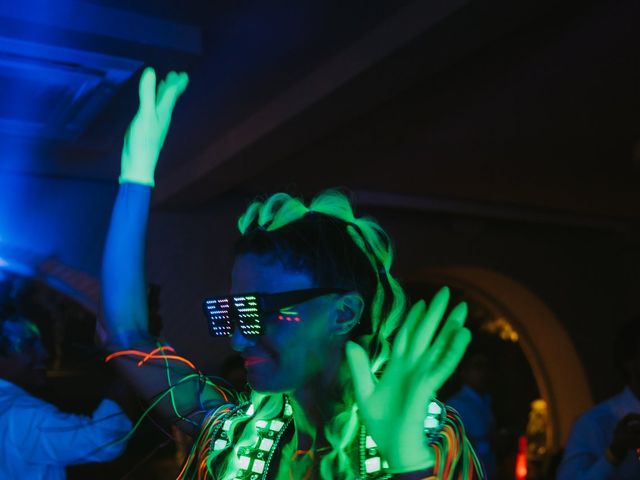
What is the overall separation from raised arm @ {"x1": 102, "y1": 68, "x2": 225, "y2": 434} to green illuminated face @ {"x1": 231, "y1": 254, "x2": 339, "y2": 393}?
285 mm

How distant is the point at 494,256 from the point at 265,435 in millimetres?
6174

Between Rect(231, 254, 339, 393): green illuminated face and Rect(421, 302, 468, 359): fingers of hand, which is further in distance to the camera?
Rect(231, 254, 339, 393): green illuminated face

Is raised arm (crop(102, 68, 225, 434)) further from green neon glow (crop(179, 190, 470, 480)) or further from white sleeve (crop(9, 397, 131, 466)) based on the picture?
white sleeve (crop(9, 397, 131, 466))

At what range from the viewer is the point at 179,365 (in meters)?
1.74

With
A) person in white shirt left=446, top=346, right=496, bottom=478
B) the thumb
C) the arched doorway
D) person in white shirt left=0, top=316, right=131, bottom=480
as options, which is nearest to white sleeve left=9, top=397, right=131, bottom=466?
person in white shirt left=0, top=316, right=131, bottom=480

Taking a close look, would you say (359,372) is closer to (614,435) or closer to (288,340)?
(288,340)

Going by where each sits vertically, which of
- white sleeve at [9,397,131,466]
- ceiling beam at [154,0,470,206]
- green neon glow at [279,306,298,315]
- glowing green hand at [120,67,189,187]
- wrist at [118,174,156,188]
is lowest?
white sleeve at [9,397,131,466]

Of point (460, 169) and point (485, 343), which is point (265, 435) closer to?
point (460, 169)

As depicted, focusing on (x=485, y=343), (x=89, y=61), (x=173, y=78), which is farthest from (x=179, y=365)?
(x=485, y=343)

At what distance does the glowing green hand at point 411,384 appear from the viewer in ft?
3.82

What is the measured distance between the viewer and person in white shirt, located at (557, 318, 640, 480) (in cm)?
260

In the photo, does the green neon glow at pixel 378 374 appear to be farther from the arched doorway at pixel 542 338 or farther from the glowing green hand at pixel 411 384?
the arched doorway at pixel 542 338

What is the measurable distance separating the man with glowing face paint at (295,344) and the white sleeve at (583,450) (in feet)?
5.00

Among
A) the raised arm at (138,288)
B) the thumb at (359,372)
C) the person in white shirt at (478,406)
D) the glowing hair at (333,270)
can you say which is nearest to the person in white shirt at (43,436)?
the raised arm at (138,288)
